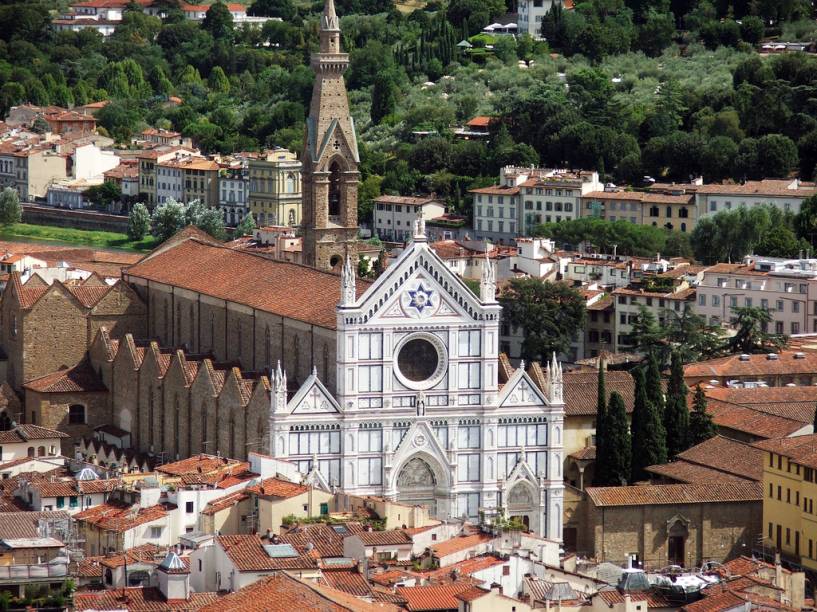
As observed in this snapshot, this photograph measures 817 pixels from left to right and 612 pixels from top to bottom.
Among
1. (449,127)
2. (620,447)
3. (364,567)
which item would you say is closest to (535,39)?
(449,127)

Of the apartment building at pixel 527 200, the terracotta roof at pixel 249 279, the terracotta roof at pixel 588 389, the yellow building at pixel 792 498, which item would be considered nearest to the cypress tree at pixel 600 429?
the terracotta roof at pixel 588 389

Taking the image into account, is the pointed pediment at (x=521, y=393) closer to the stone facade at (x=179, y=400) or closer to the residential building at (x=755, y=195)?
the stone facade at (x=179, y=400)

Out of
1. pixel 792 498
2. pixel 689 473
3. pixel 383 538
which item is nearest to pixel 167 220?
pixel 689 473

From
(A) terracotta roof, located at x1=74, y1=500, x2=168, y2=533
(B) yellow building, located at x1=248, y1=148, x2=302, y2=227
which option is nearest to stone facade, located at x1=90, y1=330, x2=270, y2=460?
(A) terracotta roof, located at x1=74, y1=500, x2=168, y2=533

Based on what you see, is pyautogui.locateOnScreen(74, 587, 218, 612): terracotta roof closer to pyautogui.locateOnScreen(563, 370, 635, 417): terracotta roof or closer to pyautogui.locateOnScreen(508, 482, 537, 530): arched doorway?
pyautogui.locateOnScreen(508, 482, 537, 530): arched doorway

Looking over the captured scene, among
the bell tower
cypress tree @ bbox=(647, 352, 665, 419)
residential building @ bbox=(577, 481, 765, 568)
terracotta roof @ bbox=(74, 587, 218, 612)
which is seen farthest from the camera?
the bell tower
